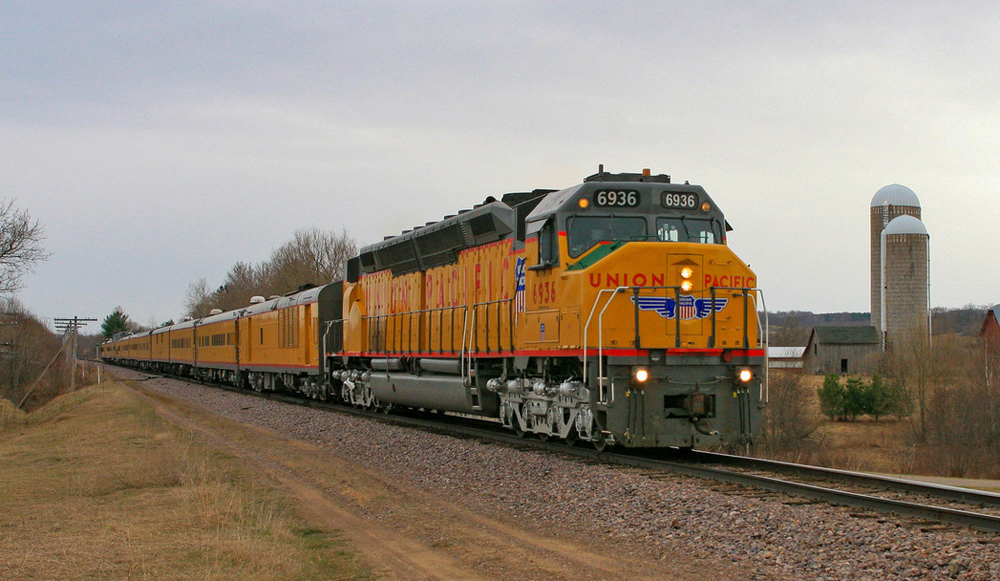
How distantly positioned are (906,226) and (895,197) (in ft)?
23.3

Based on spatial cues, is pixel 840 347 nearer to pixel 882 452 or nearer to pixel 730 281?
pixel 882 452

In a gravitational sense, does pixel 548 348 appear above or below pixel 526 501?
above

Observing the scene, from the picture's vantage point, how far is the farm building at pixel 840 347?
8456 centimetres

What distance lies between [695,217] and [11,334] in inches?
2106

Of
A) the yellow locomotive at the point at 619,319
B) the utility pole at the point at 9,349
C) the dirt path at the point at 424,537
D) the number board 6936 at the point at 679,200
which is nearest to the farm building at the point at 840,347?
the utility pole at the point at 9,349

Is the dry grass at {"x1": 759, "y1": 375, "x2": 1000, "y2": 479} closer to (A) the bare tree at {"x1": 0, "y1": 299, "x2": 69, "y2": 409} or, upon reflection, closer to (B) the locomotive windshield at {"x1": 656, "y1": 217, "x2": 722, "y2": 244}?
(B) the locomotive windshield at {"x1": 656, "y1": 217, "x2": 722, "y2": 244}

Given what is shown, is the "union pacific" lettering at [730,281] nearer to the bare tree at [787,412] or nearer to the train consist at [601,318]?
the train consist at [601,318]

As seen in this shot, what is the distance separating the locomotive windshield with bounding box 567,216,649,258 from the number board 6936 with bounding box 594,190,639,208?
192 millimetres

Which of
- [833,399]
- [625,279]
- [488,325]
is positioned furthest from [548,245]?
[833,399]

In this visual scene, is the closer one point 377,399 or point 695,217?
point 695,217

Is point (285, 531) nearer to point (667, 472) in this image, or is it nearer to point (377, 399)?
point (667, 472)

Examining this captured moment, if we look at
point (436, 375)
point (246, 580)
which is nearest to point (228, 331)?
point (436, 375)

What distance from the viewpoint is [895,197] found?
7338 centimetres

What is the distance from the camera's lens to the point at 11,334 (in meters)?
54.8
